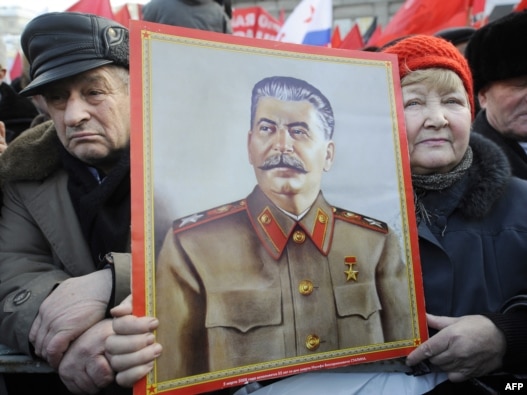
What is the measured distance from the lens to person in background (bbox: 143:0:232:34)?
339 cm

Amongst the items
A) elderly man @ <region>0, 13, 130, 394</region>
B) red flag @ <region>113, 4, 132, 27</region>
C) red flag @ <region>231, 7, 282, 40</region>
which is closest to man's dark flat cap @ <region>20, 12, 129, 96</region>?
elderly man @ <region>0, 13, 130, 394</region>

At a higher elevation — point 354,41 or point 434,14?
point 354,41

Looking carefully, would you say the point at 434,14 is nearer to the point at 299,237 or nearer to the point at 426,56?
the point at 426,56

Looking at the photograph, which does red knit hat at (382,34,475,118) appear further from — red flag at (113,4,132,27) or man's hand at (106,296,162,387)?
red flag at (113,4,132,27)

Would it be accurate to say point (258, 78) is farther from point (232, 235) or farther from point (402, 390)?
point (402, 390)

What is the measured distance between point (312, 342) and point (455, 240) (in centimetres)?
56

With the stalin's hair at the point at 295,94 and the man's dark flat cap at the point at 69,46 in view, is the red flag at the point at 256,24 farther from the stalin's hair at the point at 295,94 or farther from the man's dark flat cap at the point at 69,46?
the stalin's hair at the point at 295,94

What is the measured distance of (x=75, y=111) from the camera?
1.59 m

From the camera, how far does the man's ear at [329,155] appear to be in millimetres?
1391

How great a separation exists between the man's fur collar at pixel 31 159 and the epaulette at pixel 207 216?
76cm

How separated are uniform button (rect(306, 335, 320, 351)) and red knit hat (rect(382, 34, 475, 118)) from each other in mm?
864

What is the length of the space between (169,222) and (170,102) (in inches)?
11.1

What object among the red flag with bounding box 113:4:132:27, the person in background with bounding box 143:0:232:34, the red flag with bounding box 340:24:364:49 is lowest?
the person in background with bounding box 143:0:232:34

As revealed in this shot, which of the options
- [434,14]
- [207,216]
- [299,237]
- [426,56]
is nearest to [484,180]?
Result: [426,56]
